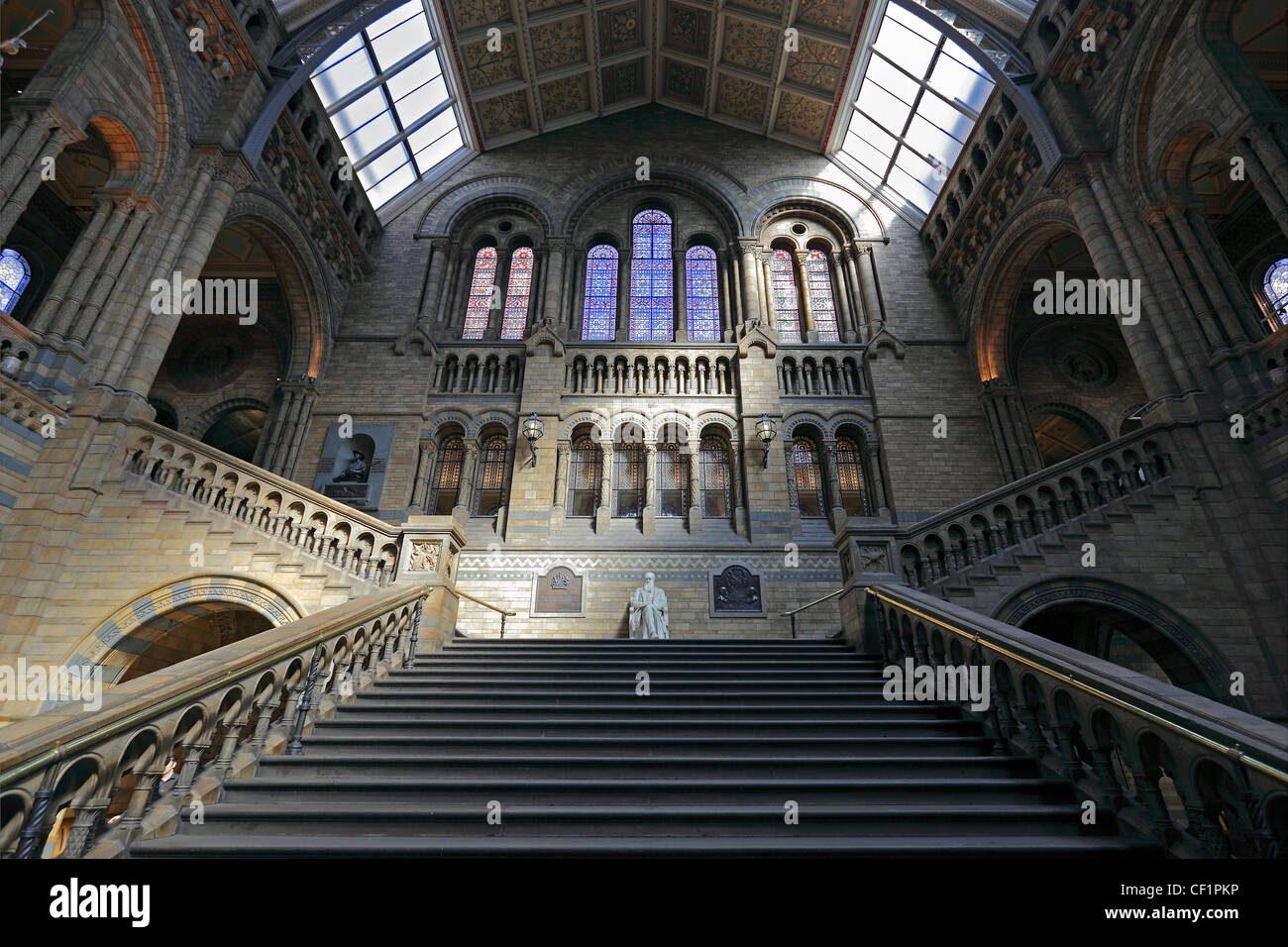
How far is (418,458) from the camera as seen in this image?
46.5 ft

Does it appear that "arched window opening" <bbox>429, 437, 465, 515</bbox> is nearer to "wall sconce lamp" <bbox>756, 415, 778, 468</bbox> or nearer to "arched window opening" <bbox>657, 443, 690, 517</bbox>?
"arched window opening" <bbox>657, 443, 690, 517</bbox>

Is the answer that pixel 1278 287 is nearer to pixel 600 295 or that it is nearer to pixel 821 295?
pixel 821 295

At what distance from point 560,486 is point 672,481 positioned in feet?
8.57

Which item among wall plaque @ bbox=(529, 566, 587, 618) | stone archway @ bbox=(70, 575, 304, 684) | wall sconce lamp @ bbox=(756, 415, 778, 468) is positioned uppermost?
wall sconce lamp @ bbox=(756, 415, 778, 468)

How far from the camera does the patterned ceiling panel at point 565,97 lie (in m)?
18.0

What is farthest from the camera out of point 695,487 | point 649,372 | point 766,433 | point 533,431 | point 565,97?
point 565,97

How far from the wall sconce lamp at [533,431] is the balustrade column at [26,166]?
8.39m

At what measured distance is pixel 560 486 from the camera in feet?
45.4

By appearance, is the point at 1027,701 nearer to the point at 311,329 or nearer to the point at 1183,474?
the point at 1183,474

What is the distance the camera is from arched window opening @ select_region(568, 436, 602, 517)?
1418 cm

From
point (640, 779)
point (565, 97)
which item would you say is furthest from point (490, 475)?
point (565, 97)

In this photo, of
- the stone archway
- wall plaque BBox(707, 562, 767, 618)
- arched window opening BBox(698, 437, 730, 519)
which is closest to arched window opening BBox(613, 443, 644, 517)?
arched window opening BBox(698, 437, 730, 519)

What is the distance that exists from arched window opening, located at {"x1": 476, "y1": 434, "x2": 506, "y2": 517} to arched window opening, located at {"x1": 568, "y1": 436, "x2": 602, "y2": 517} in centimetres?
162
